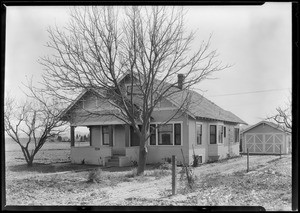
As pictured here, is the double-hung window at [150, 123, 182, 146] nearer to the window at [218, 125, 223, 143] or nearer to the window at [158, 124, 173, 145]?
the window at [158, 124, 173, 145]

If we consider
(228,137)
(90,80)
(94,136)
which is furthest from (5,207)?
(228,137)

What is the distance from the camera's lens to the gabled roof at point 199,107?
12430 mm

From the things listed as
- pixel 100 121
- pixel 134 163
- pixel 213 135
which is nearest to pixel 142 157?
pixel 134 163

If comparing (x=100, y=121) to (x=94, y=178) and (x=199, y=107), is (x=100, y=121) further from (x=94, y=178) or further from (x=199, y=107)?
(x=94, y=178)

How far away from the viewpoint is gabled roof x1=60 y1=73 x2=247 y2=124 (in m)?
12.4

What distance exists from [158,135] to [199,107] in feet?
8.51

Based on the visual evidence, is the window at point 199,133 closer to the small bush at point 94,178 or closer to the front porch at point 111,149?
the front porch at point 111,149

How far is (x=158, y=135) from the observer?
1546cm

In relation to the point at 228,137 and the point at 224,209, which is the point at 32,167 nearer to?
the point at 224,209

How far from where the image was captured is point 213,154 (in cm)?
1728

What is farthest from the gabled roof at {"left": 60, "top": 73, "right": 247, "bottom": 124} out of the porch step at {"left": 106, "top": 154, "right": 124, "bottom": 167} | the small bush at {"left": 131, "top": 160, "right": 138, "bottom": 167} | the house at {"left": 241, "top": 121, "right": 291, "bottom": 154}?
the porch step at {"left": 106, "top": 154, "right": 124, "bottom": 167}

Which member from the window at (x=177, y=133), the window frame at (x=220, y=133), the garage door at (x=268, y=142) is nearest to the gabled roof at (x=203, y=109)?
the window frame at (x=220, y=133)

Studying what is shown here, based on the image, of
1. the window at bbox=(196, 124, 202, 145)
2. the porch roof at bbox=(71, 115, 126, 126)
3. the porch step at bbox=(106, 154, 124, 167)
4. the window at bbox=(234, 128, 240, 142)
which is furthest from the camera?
the window at bbox=(234, 128, 240, 142)

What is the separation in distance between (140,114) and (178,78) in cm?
224
